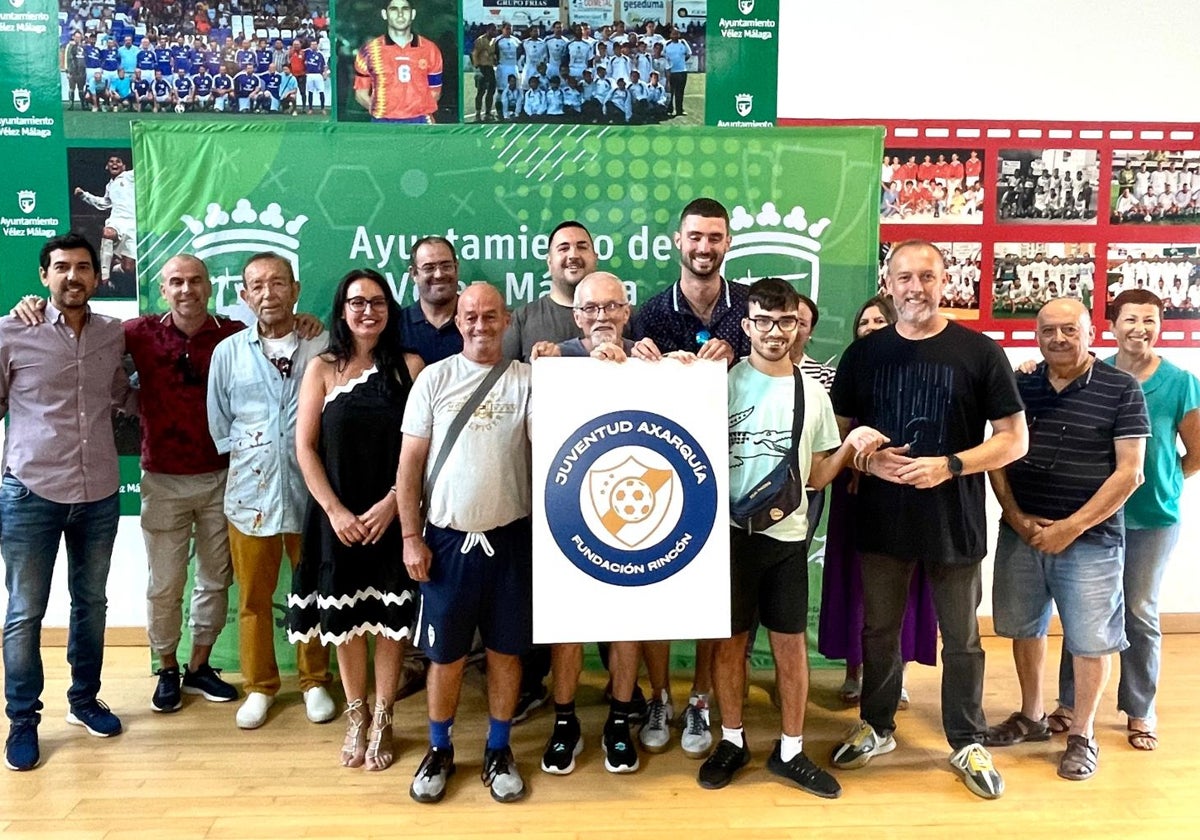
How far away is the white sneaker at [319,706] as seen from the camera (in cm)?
331

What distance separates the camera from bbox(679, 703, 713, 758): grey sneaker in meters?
3.02

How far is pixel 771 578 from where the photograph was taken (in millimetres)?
2740

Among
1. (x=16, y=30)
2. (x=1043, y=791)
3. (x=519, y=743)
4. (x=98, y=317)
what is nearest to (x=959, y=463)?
(x=1043, y=791)

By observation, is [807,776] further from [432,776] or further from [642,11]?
[642,11]

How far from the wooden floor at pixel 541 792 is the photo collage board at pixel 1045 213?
2029 mm

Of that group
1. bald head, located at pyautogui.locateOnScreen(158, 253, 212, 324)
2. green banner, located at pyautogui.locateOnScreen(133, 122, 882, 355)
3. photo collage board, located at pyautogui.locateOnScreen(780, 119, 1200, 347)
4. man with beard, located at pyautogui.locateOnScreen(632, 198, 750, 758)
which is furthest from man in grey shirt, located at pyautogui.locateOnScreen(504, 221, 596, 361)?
photo collage board, located at pyautogui.locateOnScreen(780, 119, 1200, 347)

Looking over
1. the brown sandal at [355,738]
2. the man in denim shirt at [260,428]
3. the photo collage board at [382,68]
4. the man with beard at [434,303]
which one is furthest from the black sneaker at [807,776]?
the photo collage board at [382,68]

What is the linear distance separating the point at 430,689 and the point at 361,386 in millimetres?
1006

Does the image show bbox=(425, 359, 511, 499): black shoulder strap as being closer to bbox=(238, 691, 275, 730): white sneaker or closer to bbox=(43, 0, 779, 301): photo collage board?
bbox=(238, 691, 275, 730): white sneaker

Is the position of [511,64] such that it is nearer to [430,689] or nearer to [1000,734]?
[430,689]

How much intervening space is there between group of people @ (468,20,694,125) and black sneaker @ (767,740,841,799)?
2.85 meters

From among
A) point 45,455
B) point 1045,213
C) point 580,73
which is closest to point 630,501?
point 45,455

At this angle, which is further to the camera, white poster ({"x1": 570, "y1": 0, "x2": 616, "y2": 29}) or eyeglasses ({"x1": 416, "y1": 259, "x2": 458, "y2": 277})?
white poster ({"x1": 570, "y1": 0, "x2": 616, "y2": 29})

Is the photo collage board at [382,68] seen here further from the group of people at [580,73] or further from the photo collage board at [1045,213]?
the photo collage board at [1045,213]
